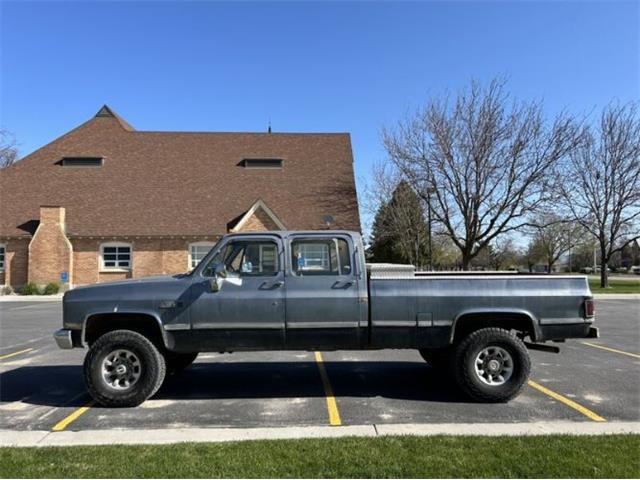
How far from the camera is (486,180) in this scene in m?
30.8

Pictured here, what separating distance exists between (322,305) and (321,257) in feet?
2.12

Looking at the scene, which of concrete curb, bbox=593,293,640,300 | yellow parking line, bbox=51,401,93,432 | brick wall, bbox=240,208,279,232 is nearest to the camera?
yellow parking line, bbox=51,401,93,432

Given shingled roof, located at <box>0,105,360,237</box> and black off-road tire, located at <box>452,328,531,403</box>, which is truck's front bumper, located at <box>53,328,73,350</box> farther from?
shingled roof, located at <box>0,105,360,237</box>

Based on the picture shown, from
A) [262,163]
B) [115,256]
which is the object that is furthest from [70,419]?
[262,163]

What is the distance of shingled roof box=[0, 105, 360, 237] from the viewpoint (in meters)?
28.9

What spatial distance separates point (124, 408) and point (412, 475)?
12.4 feet

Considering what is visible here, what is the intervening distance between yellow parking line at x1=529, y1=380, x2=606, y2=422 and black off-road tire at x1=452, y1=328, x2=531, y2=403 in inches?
25.3

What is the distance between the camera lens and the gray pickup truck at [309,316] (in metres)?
6.38

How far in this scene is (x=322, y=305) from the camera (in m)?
6.43

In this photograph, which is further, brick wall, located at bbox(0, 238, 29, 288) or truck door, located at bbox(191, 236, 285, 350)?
brick wall, located at bbox(0, 238, 29, 288)

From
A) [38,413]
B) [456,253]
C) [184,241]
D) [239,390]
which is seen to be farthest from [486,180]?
[38,413]

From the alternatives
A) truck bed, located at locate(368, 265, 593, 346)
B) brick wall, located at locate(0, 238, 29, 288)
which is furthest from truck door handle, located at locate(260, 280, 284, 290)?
brick wall, located at locate(0, 238, 29, 288)

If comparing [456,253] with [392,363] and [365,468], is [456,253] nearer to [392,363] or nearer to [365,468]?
[392,363]

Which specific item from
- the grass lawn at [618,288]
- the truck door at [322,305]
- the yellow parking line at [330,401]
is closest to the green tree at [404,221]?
the grass lawn at [618,288]
